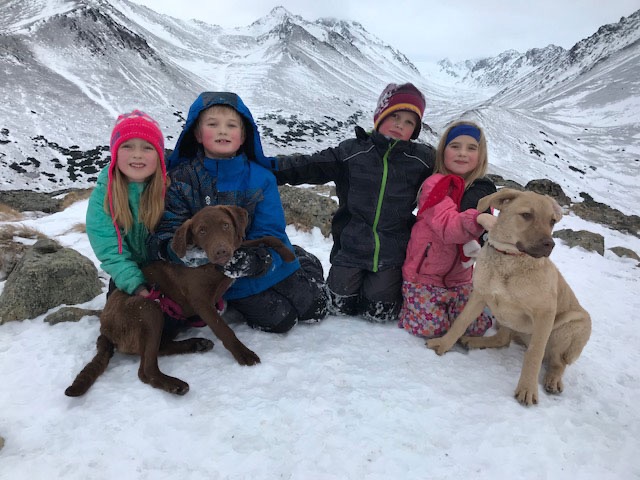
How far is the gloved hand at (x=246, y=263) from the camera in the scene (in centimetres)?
312

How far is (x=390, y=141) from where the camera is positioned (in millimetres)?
4094

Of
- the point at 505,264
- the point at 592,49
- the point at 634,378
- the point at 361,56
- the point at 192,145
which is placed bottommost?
the point at 634,378

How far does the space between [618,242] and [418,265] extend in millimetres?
11544

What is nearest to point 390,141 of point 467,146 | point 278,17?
point 467,146

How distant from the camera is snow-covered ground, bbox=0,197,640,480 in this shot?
219 cm

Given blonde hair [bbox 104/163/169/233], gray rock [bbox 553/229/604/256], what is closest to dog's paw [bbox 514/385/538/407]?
blonde hair [bbox 104/163/169/233]

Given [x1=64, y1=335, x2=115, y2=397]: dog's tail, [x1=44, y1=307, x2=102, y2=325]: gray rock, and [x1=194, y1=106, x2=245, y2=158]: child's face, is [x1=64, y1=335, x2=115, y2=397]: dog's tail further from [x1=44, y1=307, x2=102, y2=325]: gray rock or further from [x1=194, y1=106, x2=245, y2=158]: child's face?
[x1=194, y1=106, x2=245, y2=158]: child's face

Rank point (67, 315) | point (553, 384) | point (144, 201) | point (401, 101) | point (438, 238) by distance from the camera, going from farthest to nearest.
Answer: point (401, 101), point (438, 238), point (67, 315), point (144, 201), point (553, 384)

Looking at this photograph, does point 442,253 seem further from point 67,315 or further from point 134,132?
point 67,315

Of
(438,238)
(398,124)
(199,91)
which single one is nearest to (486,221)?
(438,238)

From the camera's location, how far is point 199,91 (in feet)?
182

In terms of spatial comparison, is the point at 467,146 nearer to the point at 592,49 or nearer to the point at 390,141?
the point at 390,141

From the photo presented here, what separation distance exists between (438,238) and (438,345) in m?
1.08

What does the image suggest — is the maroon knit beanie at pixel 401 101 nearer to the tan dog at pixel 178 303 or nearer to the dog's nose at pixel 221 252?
the tan dog at pixel 178 303
